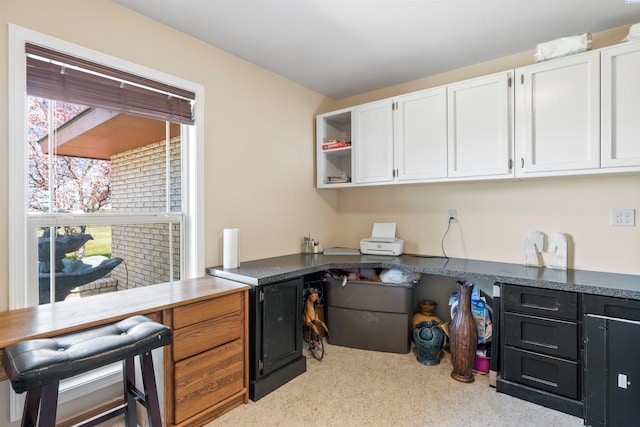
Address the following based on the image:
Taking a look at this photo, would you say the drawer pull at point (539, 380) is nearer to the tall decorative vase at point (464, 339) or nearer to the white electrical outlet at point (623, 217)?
the tall decorative vase at point (464, 339)

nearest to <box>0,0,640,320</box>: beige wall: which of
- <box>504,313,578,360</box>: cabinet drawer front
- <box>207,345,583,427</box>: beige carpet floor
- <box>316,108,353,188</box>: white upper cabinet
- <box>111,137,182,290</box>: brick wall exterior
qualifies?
<box>316,108,353,188</box>: white upper cabinet

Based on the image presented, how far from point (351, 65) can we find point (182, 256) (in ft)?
6.81

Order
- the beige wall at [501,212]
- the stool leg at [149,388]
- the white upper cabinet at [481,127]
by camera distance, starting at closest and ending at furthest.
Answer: the stool leg at [149,388]
the beige wall at [501,212]
the white upper cabinet at [481,127]

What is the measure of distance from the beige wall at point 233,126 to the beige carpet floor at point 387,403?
109cm

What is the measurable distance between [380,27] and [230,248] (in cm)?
187

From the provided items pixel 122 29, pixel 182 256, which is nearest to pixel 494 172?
pixel 182 256

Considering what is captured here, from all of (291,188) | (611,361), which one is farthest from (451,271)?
(291,188)

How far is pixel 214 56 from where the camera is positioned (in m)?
2.45

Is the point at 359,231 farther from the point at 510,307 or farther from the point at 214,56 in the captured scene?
the point at 214,56

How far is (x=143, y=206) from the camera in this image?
217cm

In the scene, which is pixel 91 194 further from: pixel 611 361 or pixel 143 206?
pixel 611 361

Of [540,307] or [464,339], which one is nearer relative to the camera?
[540,307]

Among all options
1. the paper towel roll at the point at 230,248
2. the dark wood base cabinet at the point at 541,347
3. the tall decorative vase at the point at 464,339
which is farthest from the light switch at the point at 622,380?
the paper towel roll at the point at 230,248

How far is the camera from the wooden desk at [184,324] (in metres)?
1.46
